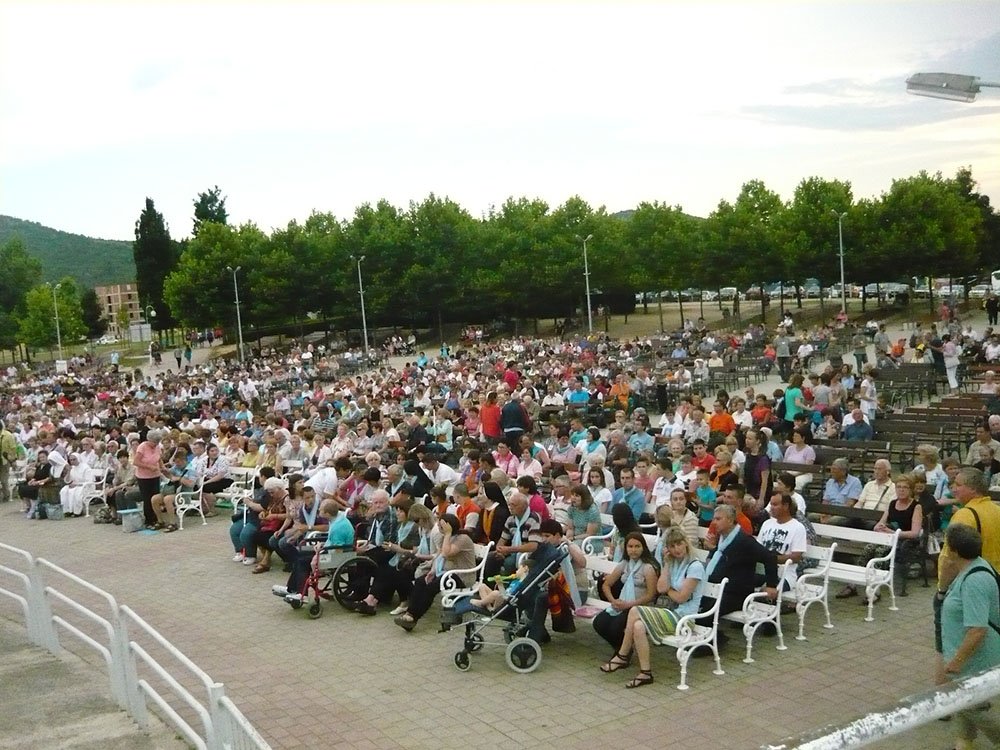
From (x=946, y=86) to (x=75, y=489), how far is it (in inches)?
608

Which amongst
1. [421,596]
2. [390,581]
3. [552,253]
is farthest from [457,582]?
[552,253]

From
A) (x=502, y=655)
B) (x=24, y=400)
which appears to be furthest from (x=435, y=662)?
(x=24, y=400)


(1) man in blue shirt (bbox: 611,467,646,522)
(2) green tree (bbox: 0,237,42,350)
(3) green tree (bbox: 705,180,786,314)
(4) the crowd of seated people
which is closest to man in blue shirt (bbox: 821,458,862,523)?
(4) the crowd of seated people

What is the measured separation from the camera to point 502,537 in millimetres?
9773

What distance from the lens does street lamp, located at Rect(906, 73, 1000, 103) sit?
8.97 metres

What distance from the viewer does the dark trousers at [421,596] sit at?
937cm

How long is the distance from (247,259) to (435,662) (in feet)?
202

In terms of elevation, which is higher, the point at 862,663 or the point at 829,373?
the point at 829,373

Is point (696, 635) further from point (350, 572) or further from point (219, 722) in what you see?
point (350, 572)

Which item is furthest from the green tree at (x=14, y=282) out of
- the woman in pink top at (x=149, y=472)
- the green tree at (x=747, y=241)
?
the woman in pink top at (x=149, y=472)

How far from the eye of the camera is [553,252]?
58938mm

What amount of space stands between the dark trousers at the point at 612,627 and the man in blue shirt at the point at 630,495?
2802 mm

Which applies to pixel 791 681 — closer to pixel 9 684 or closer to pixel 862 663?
pixel 862 663

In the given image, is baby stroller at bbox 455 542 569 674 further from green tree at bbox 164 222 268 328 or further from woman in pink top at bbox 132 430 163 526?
green tree at bbox 164 222 268 328
